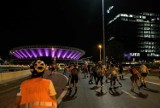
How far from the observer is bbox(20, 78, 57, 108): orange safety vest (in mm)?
4539

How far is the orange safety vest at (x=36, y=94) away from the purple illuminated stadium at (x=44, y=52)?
6053 inches

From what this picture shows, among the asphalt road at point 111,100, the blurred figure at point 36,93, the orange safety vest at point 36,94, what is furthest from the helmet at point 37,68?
the asphalt road at point 111,100

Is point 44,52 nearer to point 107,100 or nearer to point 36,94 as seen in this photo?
point 107,100

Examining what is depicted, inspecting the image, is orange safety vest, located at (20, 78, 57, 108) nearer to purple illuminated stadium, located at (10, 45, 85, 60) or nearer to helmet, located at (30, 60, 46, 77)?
helmet, located at (30, 60, 46, 77)

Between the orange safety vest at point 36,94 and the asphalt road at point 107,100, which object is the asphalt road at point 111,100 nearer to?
the asphalt road at point 107,100

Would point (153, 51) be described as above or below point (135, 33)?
below

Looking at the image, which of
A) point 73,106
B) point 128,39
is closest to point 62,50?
point 128,39

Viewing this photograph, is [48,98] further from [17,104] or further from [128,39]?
[128,39]

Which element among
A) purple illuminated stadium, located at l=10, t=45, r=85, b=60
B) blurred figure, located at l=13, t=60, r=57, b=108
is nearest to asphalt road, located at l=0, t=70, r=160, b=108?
blurred figure, located at l=13, t=60, r=57, b=108

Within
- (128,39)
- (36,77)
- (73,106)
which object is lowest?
(73,106)

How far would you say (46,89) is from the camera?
4.71m

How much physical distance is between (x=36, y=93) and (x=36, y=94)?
0.02 metres

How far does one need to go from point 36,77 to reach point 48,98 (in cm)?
41

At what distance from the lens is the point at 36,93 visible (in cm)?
462
